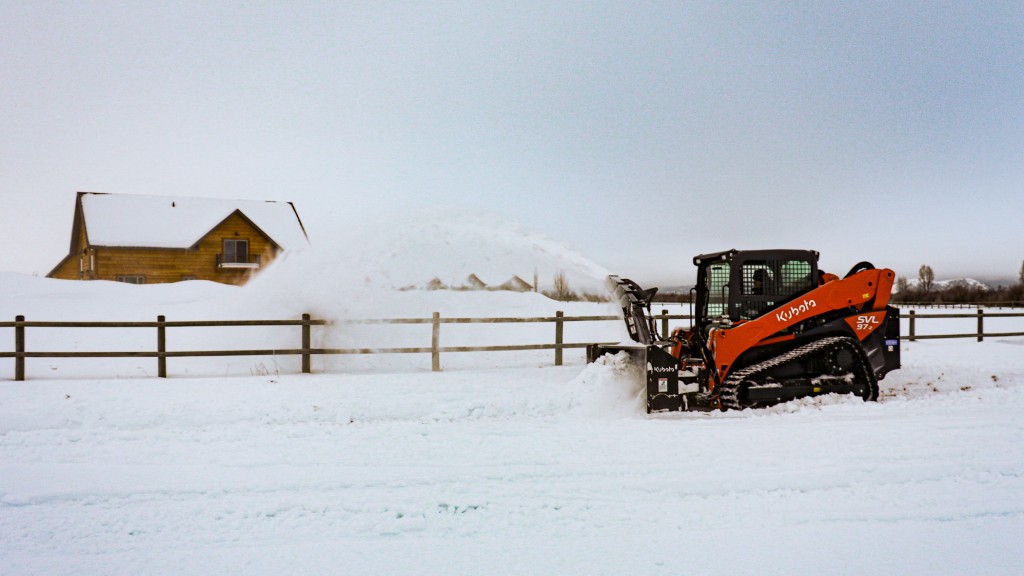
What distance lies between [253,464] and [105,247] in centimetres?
3536

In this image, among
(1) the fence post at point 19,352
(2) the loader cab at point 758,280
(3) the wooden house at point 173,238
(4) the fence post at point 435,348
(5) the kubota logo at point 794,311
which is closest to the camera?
(5) the kubota logo at point 794,311

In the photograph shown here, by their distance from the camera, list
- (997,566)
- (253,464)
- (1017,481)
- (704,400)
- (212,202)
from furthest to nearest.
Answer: (212,202) < (704,400) < (253,464) < (1017,481) < (997,566)

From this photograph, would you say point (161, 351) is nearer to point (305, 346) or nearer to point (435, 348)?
point (305, 346)

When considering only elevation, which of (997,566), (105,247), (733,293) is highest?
(105,247)

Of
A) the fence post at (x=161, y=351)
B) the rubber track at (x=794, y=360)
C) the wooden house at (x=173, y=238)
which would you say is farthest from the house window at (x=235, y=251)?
the rubber track at (x=794, y=360)

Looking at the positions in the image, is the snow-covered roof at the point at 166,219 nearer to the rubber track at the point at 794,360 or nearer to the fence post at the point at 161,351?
the fence post at the point at 161,351

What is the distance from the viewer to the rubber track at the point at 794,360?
772 centimetres

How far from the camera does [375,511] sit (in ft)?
13.7

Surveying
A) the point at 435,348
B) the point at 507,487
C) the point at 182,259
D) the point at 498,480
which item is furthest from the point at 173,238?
the point at 507,487

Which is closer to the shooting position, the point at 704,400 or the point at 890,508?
the point at 890,508

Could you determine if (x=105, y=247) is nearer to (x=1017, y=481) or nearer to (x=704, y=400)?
(x=704, y=400)

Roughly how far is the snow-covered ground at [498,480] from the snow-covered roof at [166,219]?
27.7 metres


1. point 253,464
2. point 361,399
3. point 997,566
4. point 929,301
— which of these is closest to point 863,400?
point 997,566

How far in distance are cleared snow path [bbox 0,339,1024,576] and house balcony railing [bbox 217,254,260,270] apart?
2921cm
